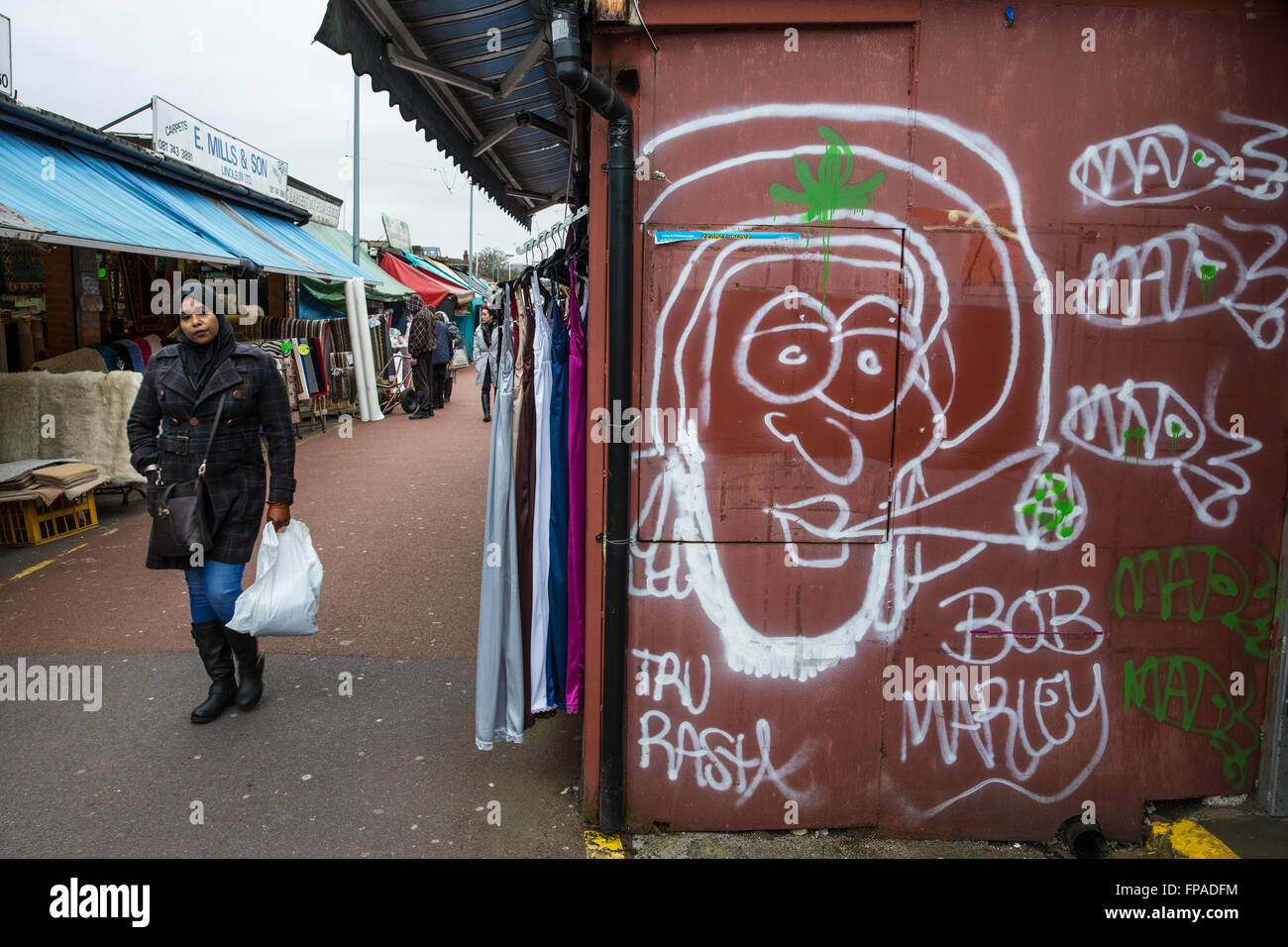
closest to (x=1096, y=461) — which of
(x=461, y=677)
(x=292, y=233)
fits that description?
(x=461, y=677)

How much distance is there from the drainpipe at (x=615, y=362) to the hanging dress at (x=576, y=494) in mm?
260

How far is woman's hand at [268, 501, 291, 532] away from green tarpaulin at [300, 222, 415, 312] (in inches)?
445

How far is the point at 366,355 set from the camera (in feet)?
47.1

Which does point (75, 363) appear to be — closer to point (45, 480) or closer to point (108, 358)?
point (108, 358)

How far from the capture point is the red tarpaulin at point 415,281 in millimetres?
19969

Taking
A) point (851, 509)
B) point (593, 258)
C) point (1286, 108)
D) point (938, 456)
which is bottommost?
point (851, 509)

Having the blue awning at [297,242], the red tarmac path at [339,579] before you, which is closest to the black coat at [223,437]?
the red tarmac path at [339,579]

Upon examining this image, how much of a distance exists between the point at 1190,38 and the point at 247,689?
15.5ft

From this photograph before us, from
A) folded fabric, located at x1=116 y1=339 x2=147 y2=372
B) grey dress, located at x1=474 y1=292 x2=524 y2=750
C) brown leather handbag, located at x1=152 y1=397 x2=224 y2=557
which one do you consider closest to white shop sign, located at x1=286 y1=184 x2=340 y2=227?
folded fabric, located at x1=116 y1=339 x2=147 y2=372

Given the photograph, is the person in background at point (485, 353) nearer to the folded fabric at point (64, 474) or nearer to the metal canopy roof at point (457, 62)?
the metal canopy roof at point (457, 62)

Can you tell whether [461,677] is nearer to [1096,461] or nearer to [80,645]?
[80,645]

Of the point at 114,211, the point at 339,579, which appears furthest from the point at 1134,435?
the point at 114,211

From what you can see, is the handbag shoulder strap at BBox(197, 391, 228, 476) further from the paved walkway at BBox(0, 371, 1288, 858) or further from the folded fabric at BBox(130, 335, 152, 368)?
the folded fabric at BBox(130, 335, 152, 368)

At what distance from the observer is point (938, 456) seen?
2.99 meters
